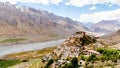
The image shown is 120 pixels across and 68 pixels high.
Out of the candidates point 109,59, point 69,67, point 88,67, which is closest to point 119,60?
point 109,59

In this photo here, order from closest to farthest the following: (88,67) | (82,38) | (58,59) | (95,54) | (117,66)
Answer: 1. (117,66)
2. (88,67)
3. (95,54)
4. (58,59)
5. (82,38)

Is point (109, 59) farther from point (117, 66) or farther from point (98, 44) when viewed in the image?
point (98, 44)

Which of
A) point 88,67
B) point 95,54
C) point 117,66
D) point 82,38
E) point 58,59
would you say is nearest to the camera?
point 117,66

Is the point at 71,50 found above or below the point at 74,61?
above

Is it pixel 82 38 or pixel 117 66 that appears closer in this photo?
pixel 117 66

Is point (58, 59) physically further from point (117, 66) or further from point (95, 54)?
point (117, 66)

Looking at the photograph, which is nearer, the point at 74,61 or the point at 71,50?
the point at 74,61

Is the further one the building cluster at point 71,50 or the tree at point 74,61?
the building cluster at point 71,50

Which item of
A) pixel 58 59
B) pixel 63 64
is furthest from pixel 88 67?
pixel 58 59

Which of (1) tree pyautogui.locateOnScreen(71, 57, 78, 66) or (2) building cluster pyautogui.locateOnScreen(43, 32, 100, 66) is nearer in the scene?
(1) tree pyautogui.locateOnScreen(71, 57, 78, 66)
